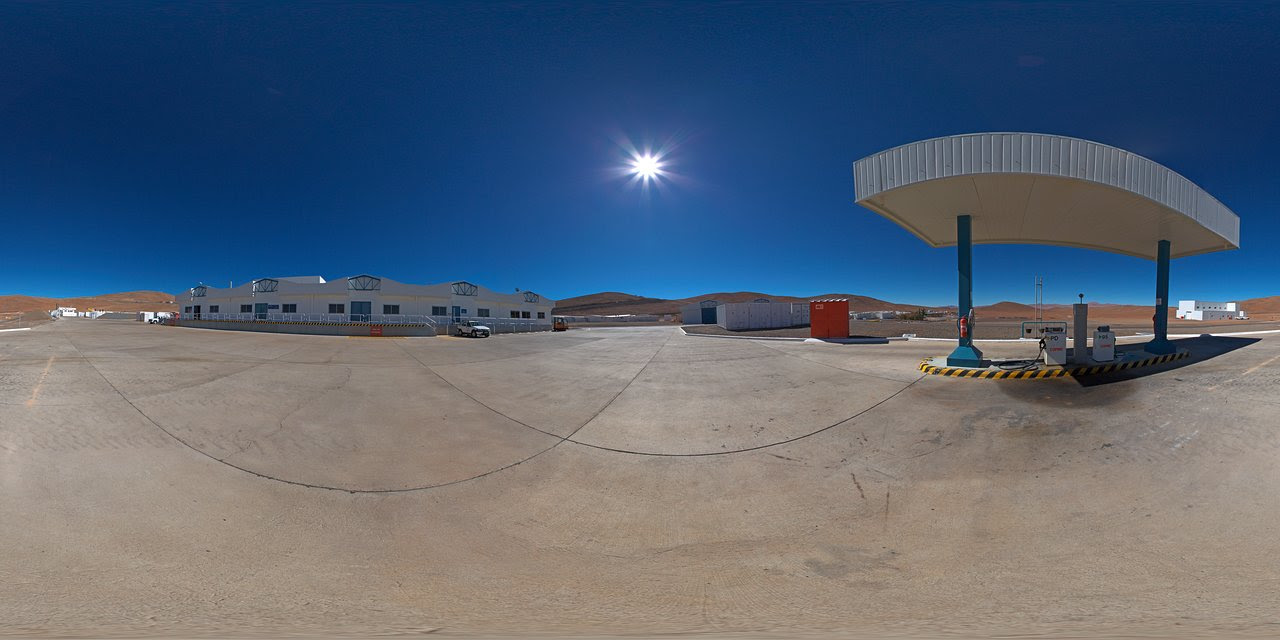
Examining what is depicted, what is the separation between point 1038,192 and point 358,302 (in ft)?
125

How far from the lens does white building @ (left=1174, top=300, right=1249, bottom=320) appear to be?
189 ft

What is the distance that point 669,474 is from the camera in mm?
4859

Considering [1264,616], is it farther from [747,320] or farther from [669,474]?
[747,320]

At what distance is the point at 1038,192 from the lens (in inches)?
392

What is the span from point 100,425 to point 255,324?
102 feet

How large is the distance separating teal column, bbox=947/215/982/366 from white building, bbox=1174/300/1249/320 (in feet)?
261

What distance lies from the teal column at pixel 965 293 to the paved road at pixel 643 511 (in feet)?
6.92

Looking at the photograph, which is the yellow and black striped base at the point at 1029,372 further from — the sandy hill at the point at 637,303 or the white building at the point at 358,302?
the sandy hill at the point at 637,303

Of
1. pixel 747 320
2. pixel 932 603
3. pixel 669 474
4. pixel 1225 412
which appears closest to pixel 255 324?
pixel 747 320

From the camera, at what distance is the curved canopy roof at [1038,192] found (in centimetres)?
862

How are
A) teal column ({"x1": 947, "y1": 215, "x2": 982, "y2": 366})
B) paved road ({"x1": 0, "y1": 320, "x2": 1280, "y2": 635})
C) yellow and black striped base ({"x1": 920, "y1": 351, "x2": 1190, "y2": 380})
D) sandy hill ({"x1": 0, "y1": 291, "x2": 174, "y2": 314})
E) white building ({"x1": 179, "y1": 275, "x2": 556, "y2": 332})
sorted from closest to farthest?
paved road ({"x1": 0, "y1": 320, "x2": 1280, "y2": 635}) → yellow and black striped base ({"x1": 920, "y1": 351, "x2": 1190, "y2": 380}) → teal column ({"x1": 947, "y1": 215, "x2": 982, "y2": 366}) → white building ({"x1": 179, "y1": 275, "x2": 556, "y2": 332}) → sandy hill ({"x1": 0, "y1": 291, "x2": 174, "y2": 314})

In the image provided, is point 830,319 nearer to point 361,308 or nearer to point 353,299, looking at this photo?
point 361,308

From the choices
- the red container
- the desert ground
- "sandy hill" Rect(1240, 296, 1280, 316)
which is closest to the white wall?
the desert ground

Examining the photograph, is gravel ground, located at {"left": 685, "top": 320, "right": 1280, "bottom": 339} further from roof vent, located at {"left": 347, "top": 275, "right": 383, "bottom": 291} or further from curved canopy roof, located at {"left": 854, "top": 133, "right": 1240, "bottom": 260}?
roof vent, located at {"left": 347, "top": 275, "right": 383, "bottom": 291}
